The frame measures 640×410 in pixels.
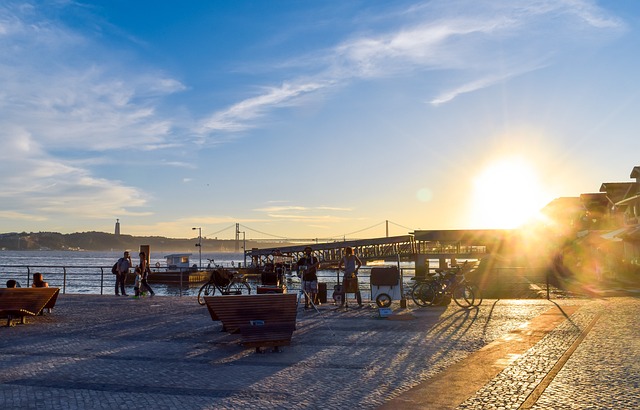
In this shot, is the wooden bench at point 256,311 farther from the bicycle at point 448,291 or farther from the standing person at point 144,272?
the standing person at point 144,272

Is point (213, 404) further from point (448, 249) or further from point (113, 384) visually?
point (448, 249)

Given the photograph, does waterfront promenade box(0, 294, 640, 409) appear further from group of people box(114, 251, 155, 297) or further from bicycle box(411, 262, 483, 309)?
group of people box(114, 251, 155, 297)

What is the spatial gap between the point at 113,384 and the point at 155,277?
194 ft

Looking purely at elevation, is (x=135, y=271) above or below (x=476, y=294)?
above

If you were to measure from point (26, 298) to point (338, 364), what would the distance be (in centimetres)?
887

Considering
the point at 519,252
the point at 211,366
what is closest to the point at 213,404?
the point at 211,366

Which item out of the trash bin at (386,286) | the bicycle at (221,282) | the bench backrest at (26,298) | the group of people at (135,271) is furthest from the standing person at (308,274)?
the group of people at (135,271)

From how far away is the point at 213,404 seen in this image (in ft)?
22.4

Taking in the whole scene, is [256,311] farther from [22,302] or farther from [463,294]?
[463,294]

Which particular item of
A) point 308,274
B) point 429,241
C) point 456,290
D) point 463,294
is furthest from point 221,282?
point 429,241

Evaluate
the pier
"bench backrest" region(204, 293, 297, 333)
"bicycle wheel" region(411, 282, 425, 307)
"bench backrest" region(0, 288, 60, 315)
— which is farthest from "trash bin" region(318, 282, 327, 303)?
the pier

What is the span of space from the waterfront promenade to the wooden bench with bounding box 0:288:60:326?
35 cm

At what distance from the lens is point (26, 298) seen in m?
14.6

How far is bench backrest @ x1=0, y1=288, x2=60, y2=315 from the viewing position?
14.2 meters
